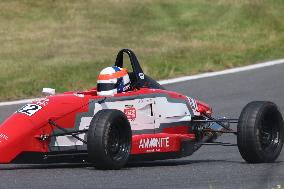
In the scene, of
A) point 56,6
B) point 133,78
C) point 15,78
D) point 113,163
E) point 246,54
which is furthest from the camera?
point 56,6

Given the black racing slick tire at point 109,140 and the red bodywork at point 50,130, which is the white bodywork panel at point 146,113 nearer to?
the red bodywork at point 50,130

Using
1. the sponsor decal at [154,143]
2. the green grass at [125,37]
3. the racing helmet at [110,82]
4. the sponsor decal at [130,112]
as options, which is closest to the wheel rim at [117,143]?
the sponsor decal at [154,143]

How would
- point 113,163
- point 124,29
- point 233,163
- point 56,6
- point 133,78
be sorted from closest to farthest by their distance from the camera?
point 113,163 → point 233,163 → point 133,78 → point 124,29 → point 56,6

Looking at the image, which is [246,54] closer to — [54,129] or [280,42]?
[280,42]

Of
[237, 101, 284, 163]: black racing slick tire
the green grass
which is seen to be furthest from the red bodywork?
the green grass

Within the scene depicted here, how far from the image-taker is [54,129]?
11.2 m

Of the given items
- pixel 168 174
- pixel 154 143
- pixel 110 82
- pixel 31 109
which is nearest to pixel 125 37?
pixel 110 82

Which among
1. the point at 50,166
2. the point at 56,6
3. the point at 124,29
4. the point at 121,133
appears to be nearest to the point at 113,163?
the point at 121,133

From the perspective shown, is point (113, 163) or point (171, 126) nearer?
point (113, 163)

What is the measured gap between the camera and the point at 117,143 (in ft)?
36.1

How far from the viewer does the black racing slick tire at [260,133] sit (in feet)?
37.5

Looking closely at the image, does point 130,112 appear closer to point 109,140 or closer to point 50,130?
point 109,140

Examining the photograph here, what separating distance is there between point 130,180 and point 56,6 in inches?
889

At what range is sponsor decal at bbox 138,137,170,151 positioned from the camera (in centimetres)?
1145
